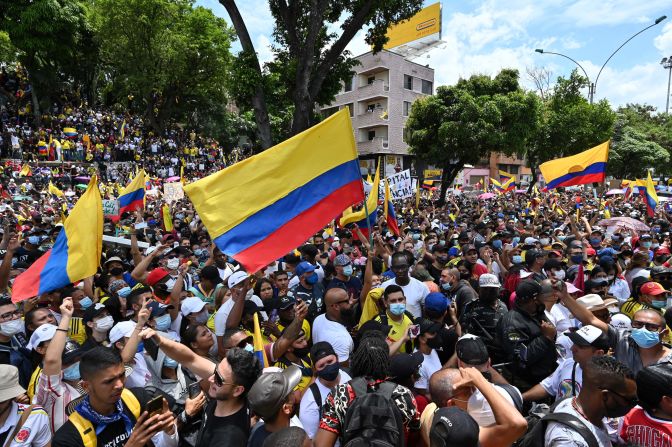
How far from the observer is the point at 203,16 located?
30266 mm

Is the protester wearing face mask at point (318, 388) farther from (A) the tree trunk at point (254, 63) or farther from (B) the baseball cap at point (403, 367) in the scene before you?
(A) the tree trunk at point (254, 63)

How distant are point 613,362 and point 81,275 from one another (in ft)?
15.8

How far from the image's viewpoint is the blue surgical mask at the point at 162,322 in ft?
13.4

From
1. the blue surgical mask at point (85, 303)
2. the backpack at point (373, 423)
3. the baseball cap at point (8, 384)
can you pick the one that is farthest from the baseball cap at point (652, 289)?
the blue surgical mask at point (85, 303)

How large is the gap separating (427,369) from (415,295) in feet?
5.46

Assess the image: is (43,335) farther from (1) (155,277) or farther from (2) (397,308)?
(2) (397,308)

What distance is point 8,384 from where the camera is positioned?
98.0 inches

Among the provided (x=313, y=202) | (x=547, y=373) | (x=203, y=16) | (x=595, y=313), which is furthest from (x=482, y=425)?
(x=203, y=16)

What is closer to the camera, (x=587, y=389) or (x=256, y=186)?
(x=587, y=389)

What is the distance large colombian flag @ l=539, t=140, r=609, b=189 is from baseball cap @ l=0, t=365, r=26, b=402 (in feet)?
35.4

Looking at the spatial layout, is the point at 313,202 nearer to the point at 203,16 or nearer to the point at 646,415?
the point at 646,415

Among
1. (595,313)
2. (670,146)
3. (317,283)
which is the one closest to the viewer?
(595,313)

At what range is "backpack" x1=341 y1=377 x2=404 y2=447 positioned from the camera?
6.64 ft

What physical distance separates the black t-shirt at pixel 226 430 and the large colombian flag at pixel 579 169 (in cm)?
1001
